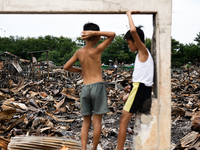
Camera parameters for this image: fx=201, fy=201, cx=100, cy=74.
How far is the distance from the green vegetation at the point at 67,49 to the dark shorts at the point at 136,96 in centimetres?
5123

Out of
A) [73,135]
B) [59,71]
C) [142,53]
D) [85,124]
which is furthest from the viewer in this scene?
[59,71]

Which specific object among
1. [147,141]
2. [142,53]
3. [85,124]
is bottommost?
[147,141]

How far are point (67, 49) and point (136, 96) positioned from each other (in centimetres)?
6209

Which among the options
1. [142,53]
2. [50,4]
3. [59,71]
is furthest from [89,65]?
[59,71]

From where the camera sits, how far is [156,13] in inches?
128

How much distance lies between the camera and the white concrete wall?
3.18 meters

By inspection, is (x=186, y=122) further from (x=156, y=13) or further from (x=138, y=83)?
(x=156, y=13)

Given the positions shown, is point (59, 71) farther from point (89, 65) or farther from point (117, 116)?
point (89, 65)

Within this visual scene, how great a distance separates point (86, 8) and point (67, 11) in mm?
305

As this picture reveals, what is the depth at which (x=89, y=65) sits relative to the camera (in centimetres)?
322

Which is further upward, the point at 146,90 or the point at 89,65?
the point at 89,65

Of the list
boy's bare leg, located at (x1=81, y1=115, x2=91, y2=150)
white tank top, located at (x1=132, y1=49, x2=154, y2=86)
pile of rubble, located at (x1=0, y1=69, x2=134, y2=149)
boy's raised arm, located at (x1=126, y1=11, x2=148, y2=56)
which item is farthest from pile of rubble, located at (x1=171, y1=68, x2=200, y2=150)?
boy's raised arm, located at (x1=126, y1=11, x2=148, y2=56)

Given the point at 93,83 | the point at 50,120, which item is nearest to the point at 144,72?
the point at 93,83

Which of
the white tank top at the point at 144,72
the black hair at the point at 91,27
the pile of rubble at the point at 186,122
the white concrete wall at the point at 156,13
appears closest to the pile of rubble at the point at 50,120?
the pile of rubble at the point at 186,122
